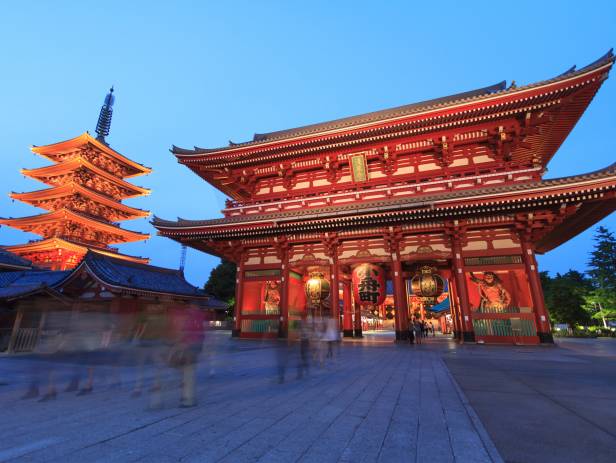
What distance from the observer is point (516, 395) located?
172 inches

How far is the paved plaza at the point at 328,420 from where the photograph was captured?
8.16 ft

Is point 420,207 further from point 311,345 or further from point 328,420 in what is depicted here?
point 328,420

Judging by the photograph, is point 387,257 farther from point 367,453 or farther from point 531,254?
point 367,453

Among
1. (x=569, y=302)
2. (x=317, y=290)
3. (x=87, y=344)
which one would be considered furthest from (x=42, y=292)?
(x=569, y=302)

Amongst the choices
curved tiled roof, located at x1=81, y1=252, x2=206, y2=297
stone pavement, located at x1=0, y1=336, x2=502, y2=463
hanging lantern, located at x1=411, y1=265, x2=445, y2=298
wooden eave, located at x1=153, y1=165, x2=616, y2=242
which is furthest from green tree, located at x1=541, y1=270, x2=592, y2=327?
curved tiled roof, located at x1=81, y1=252, x2=206, y2=297

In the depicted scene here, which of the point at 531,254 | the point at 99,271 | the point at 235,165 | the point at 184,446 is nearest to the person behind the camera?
Result: the point at 184,446

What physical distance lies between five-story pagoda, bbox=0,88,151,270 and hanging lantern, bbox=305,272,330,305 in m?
22.2

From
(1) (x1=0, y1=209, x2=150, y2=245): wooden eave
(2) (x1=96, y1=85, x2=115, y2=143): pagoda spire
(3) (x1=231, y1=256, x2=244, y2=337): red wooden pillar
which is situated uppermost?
(2) (x1=96, y1=85, x2=115, y2=143): pagoda spire

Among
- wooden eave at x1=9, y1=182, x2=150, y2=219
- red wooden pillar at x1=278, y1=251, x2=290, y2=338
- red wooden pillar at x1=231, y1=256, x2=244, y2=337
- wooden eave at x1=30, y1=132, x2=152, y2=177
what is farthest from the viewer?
wooden eave at x1=30, y1=132, x2=152, y2=177

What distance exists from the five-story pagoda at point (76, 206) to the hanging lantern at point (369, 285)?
24723mm

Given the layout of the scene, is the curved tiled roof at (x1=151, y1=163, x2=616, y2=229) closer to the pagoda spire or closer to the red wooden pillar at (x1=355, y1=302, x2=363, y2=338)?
the red wooden pillar at (x1=355, y1=302, x2=363, y2=338)

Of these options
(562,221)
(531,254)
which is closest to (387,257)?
(531,254)

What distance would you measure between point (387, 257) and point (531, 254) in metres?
5.82

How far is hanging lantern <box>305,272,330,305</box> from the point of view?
46.6 feet
